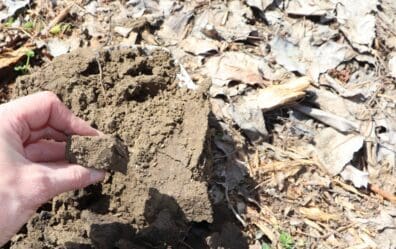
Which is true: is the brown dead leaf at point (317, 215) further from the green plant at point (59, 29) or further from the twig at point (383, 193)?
the green plant at point (59, 29)

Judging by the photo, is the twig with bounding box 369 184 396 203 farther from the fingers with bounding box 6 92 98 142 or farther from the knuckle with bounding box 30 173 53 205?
the knuckle with bounding box 30 173 53 205

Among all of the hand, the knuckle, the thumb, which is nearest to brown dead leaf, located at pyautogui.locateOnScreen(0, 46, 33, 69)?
the hand

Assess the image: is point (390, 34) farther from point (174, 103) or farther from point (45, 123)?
point (45, 123)

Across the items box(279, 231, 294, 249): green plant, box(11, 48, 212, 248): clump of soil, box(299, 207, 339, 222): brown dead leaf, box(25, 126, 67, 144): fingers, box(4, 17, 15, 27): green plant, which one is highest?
box(4, 17, 15, 27): green plant

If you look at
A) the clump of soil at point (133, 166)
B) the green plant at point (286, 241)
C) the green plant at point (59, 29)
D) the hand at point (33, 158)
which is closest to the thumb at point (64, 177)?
the hand at point (33, 158)

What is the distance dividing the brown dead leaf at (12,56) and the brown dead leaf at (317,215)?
1971 millimetres

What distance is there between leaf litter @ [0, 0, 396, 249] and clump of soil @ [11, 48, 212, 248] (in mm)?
200

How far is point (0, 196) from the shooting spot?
2.12 metres

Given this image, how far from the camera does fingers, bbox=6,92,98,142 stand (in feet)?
7.79

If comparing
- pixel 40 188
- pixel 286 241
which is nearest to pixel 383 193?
pixel 286 241

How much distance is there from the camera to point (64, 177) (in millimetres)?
2275

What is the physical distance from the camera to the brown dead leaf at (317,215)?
123 inches

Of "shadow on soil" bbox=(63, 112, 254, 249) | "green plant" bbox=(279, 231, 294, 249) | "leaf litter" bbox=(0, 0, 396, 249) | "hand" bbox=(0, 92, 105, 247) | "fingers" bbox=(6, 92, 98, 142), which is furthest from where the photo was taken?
"leaf litter" bbox=(0, 0, 396, 249)

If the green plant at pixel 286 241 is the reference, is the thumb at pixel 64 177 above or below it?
above
